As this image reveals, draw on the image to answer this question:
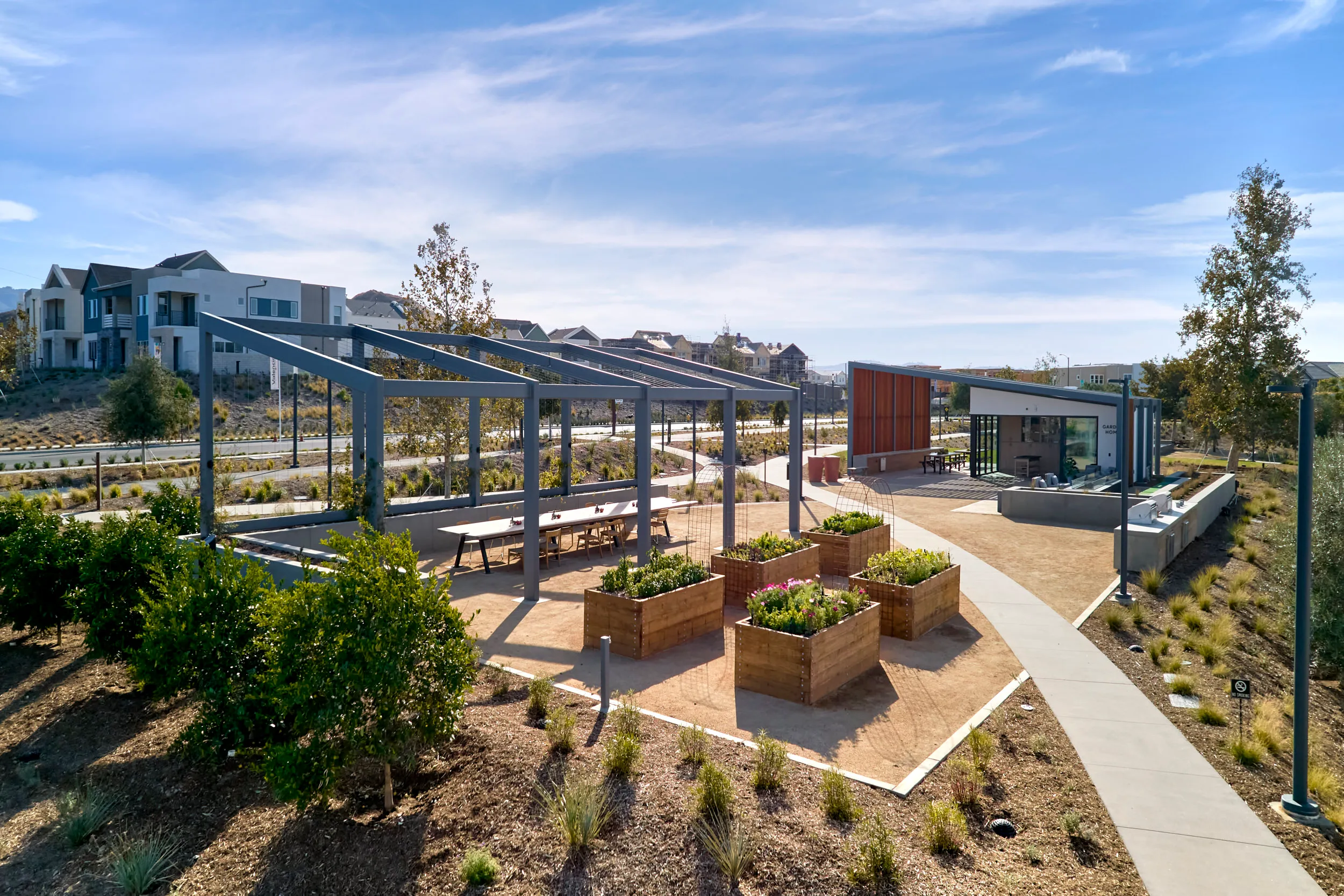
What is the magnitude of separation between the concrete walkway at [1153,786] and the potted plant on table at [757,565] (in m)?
2.79

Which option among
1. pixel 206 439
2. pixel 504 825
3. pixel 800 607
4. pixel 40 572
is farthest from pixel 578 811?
pixel 206 439

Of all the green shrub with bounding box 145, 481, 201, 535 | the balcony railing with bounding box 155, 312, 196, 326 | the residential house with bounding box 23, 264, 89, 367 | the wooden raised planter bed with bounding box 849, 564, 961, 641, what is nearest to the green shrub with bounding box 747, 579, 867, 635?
the wooden raised planter bed with bounding box 849, 564, 961, 641

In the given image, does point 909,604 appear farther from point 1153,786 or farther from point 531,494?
point 531,494

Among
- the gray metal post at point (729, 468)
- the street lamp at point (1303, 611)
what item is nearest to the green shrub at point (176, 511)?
the gray metal post at point (729, 468)

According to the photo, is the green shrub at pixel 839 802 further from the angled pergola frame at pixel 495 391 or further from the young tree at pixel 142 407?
the young tree at pixel 142 407

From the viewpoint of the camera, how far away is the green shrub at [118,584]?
7398 mm

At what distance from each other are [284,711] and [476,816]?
4.55ft

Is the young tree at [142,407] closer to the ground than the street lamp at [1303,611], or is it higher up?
higher up

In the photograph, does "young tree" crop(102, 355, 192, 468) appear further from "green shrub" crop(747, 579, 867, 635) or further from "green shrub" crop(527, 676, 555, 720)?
"green shrub" crop(747, 579, 867, 635)

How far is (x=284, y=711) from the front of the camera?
4.91 meters

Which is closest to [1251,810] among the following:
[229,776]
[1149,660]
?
Answer: [1149,660]

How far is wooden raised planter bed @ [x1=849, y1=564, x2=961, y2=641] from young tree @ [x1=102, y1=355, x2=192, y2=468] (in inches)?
988

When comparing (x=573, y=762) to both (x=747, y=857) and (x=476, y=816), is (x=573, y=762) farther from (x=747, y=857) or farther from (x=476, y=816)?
(x=747, y=857)

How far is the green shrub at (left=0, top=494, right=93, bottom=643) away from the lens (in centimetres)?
825
